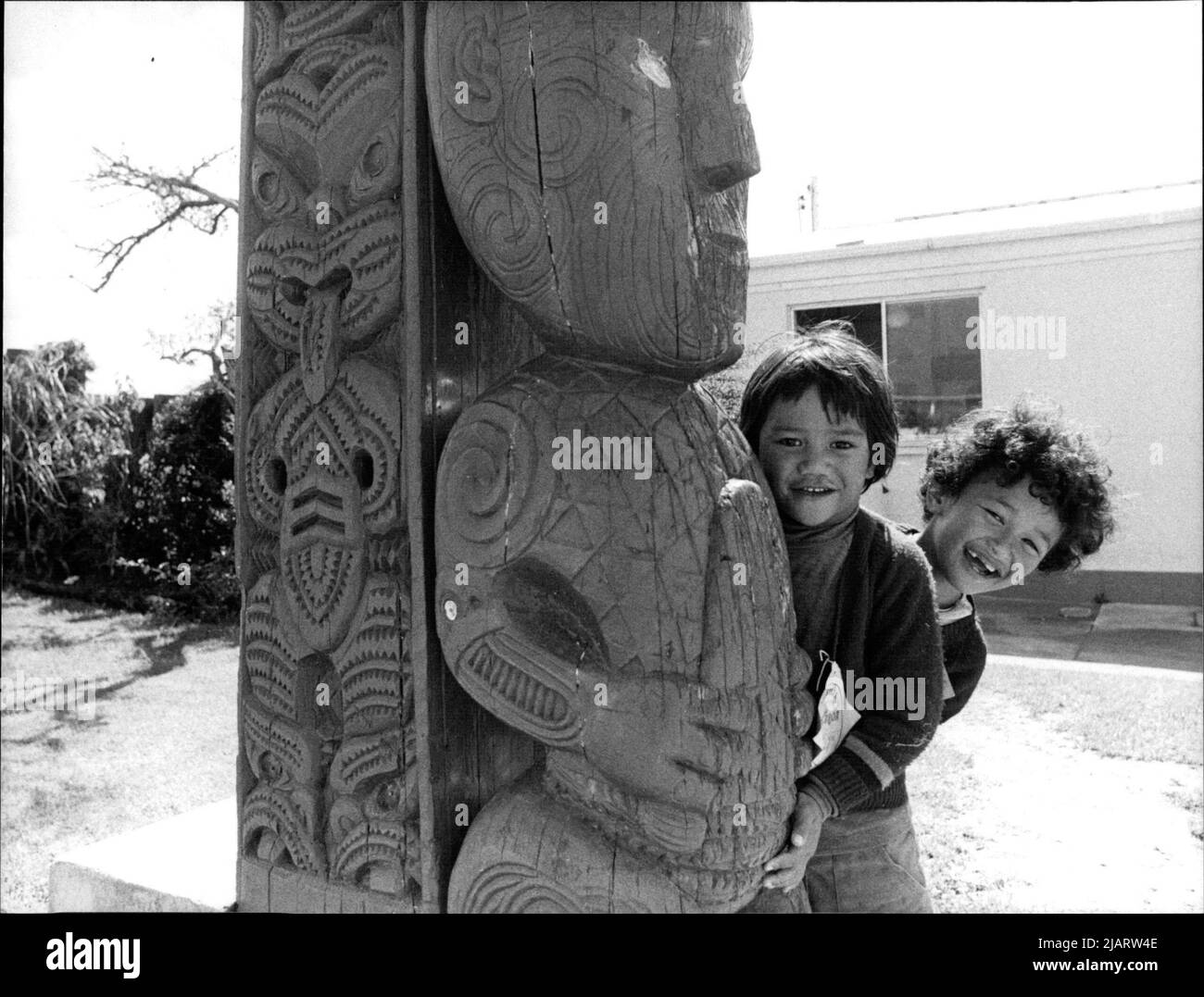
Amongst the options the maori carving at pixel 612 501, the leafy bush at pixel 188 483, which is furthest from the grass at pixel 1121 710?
the leafy bush at pixel 188 483

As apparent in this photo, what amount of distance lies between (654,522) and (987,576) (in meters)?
0.76

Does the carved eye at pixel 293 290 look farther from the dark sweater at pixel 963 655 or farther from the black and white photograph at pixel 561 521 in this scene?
the dark sweater at pixel 963 655

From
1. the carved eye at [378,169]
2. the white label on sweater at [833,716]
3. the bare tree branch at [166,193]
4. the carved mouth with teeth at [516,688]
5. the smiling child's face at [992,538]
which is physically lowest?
the white label on sweater at [833,716]

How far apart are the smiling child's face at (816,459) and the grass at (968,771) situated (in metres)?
1.95

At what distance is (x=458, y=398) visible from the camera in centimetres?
161

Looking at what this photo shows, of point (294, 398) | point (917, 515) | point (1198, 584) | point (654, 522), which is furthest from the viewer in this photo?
point (1198, 584)

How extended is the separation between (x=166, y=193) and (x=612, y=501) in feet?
8.20

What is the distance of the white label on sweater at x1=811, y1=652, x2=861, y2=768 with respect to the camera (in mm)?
1481

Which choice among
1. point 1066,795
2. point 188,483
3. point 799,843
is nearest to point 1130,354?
point 1066,795

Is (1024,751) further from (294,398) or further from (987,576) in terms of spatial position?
(294,398)

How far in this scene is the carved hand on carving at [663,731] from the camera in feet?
4.36

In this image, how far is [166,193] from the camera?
3.05 metres
